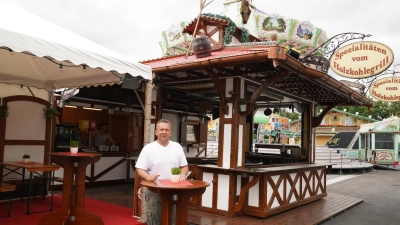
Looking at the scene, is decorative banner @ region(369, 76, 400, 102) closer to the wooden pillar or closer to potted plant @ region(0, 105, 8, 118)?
the wooden pillar

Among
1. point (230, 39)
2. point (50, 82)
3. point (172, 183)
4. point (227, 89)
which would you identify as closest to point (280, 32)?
point (230, 39)

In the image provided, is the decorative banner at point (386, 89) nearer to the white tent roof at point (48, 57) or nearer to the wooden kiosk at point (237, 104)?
the wooden kiosk at point (237, 104)

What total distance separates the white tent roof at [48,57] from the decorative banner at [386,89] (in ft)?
27.4

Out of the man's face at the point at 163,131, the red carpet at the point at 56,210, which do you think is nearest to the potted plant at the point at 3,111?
the red carpet at the point at 56,210

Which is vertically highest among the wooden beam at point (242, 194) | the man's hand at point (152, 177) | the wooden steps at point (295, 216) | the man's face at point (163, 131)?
the man's face at point (163, 131)

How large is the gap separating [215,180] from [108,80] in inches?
108

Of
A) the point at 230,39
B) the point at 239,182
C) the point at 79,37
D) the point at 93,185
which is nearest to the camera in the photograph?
the point at 79,37

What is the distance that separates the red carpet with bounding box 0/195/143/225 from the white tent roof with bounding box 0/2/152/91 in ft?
7.53

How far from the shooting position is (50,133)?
7336mm

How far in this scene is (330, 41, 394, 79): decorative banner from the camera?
27.1 feet

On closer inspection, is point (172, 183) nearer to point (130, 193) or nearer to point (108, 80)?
point (108, 80)

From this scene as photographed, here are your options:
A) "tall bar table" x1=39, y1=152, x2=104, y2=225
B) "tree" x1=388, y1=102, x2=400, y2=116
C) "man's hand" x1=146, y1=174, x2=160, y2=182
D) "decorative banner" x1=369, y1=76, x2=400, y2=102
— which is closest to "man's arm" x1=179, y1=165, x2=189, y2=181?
"man's hand" x1=146, y1=174, x2=160, y2=182

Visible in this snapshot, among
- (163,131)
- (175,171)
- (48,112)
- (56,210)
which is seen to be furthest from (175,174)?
(48,112)

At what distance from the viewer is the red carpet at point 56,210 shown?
17.5 feet
